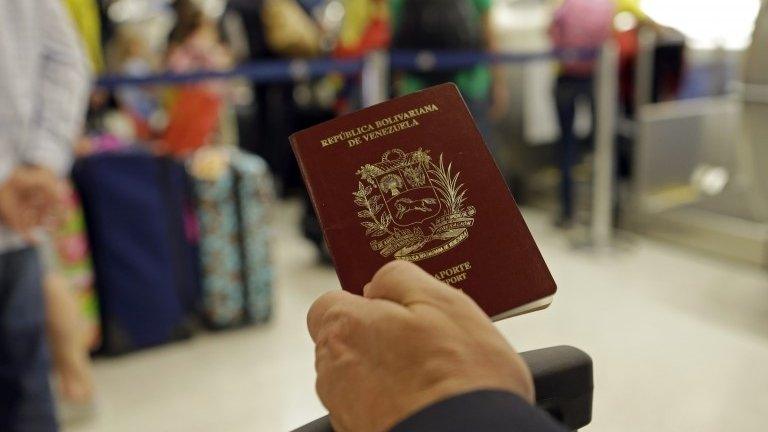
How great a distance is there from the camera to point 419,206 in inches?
20.3

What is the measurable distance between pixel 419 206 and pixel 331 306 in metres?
0.10

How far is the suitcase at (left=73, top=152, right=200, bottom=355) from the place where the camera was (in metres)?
2.15

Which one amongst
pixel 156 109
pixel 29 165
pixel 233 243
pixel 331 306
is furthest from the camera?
pixel 156 109

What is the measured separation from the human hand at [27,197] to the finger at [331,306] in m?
0.93

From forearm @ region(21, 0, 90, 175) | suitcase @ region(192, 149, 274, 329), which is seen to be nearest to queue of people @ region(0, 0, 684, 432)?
forearm @ region(21, 0, 90, 175)

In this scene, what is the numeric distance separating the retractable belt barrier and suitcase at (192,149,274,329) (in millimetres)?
297

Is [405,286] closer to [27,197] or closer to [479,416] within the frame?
[479,416]

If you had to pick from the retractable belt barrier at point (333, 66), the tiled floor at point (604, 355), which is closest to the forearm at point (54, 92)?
the tiled floor at point (604, 355)

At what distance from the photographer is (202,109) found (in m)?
2.69

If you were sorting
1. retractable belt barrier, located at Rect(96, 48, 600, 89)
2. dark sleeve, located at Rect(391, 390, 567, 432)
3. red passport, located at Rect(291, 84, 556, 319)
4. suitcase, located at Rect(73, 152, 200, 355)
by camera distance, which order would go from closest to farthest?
dark sleeve, located at Rect(391, 390, 567, 432) < red passport, located at Rect(291, 84, 556, 319) < suitcase, located at Rect(73, 152, 200, 355) < retractable belt barrier, located at Rect(96, 48, 600, 89)

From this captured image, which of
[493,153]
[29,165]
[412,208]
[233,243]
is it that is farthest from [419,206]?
[233,243]

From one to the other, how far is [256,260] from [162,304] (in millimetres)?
352

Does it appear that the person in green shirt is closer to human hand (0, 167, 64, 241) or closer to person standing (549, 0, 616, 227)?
person standing (549, 0, 616, 227)

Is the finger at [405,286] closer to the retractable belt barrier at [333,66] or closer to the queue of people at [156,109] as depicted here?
the queue of people at [156,109]
